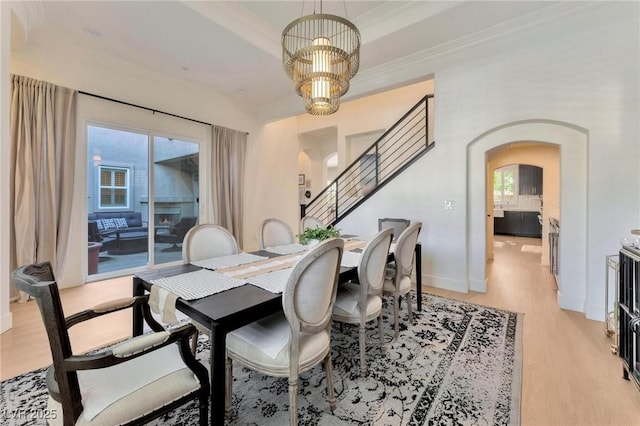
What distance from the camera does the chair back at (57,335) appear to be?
896mm

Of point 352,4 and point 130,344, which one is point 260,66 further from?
point 130,344

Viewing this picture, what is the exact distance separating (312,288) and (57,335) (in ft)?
3.18

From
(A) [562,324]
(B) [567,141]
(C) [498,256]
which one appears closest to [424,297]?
(A) [562,324]

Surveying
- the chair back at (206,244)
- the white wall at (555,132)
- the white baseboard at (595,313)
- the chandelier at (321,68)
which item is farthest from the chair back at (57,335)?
the white baseboard at (595,313)

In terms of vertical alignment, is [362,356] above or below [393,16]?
below

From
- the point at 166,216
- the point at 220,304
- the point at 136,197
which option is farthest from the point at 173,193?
the point at 220,304

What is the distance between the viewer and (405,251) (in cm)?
238

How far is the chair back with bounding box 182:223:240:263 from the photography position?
7.24ft

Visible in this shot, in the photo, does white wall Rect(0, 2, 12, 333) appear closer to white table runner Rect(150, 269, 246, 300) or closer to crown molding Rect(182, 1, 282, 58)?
crown molding Rect(182, 1, 282, 58)

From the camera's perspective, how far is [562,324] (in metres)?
2.63

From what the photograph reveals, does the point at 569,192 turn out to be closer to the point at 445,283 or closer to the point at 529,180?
the point at 445,283

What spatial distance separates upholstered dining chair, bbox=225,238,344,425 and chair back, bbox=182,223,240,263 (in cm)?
100

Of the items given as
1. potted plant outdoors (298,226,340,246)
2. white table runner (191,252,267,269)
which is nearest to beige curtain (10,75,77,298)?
white table runner (191,252,267,269)

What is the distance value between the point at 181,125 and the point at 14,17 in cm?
219
